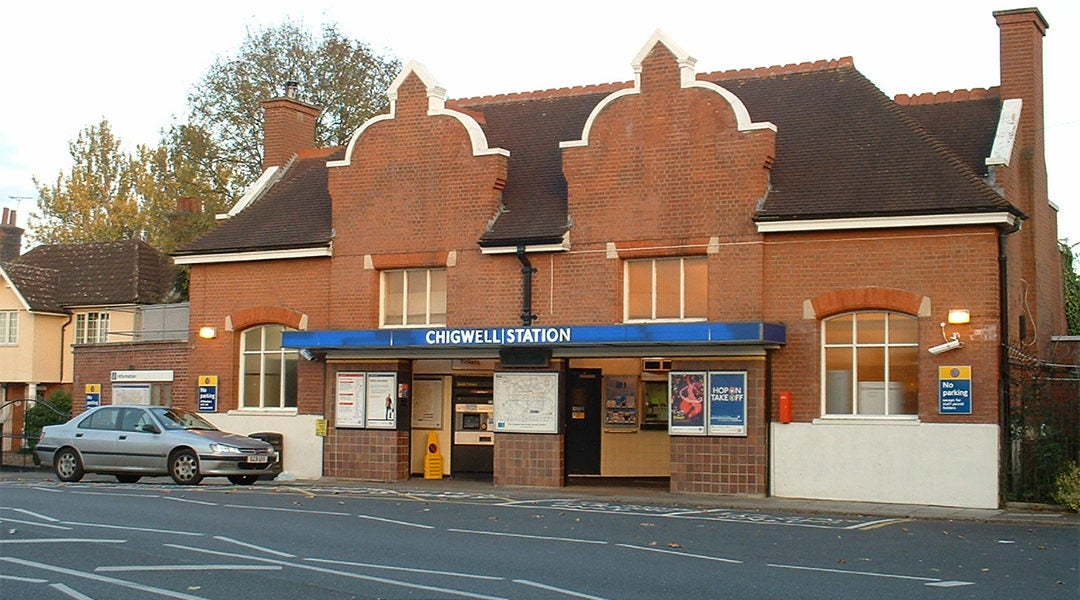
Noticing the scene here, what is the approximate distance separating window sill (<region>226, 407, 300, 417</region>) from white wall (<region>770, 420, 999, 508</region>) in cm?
1031

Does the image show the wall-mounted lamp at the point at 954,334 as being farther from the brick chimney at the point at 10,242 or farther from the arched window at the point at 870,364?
the brick chimney at the point at 10,242

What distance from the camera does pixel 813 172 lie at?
22516mm

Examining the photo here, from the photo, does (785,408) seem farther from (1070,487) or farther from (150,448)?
(150,448)

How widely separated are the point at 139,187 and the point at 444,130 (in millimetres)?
31169

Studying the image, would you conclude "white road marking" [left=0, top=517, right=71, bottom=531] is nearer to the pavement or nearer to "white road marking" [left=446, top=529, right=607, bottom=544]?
"white road marking" [left=446, top=529, right=607, bottom=544]

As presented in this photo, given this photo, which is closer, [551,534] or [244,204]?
[551,534]

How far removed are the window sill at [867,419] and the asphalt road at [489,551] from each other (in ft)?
8.97

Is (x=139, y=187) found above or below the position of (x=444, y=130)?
above

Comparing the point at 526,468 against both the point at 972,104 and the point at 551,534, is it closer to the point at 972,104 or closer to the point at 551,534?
the point at 551,534

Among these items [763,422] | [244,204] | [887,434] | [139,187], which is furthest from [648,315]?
[139,187]

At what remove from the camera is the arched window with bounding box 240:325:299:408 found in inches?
1060

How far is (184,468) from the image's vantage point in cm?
2314

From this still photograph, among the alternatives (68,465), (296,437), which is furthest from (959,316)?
(68,465)

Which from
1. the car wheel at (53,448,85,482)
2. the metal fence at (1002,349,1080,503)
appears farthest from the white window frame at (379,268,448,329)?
the metal fence at (1002,349,1080,503)
